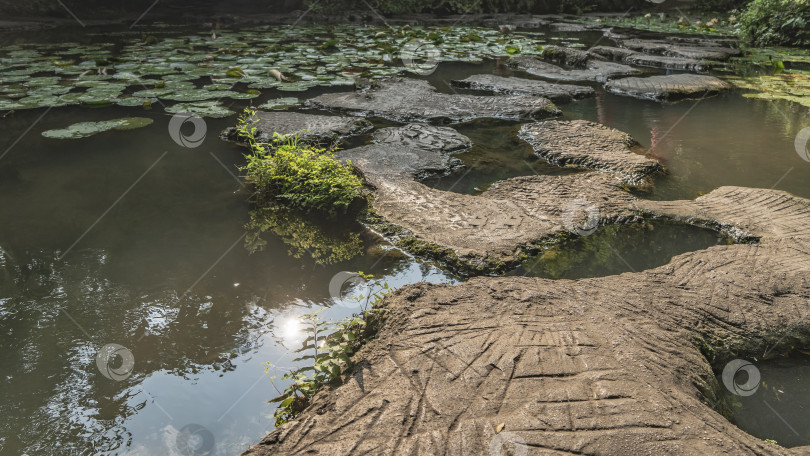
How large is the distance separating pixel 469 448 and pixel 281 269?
57.4 inches

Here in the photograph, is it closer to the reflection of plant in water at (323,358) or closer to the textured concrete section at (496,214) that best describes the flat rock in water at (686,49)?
the textured concrete section at (496,214)

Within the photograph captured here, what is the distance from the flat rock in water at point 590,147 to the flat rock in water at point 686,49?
187 inches

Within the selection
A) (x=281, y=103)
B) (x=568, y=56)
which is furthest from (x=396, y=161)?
(x=568, y=56)

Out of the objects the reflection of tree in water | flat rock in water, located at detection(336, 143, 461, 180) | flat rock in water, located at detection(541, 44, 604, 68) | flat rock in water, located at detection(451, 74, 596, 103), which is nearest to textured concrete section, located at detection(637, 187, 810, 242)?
flat rock in water, located at detection(336, 143, 461, 180)

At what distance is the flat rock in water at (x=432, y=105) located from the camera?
477 cm

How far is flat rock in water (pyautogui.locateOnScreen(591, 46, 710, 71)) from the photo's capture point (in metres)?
7.37

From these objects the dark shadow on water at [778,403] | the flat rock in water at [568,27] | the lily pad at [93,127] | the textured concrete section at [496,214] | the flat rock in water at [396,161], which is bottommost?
the dark shadow on water at [778,403]

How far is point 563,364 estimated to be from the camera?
1602 mm

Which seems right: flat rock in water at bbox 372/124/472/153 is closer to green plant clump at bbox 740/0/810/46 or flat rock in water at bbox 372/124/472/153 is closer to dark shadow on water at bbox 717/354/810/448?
dark shadow on water at bbox 717/354/810/448

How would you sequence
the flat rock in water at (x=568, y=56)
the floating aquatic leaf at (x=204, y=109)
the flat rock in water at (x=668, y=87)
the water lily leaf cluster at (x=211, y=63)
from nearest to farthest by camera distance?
1. the floating aquatic leaf at (x=204, y=109)
2. the water lily leaf cluster at (x=211, y=63)
3. the flat rock in water at (x=668, y=87)
4. the flat rock in water at (x=568, y=56)

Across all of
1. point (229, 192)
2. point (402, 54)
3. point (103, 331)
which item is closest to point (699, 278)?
point (103, 331)

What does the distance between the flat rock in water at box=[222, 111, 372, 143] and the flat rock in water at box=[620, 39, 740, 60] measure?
595 centimetres

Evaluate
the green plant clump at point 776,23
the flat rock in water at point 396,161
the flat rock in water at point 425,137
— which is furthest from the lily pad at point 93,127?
the green plant clump at point 776,23

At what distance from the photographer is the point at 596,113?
4992 mm
